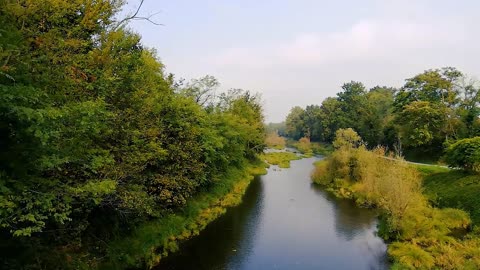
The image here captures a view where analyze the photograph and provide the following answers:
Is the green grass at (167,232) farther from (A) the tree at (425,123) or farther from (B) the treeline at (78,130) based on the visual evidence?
(A) the tree at (425,123)

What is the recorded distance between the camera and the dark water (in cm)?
2239

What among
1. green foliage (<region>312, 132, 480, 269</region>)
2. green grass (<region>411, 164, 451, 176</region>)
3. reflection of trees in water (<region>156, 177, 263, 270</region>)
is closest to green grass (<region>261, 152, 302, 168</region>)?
green grass (<region>411, 164, 451, 176</region>)

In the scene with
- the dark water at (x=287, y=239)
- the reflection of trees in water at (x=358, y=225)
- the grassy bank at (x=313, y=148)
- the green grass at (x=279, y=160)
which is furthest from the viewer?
the grassy bank at (x=313, y=148)

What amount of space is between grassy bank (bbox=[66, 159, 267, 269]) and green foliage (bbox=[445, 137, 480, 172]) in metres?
21.9

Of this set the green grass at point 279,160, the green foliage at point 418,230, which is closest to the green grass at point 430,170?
the green foliage at point 418,230

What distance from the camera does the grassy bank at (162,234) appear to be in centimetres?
1877

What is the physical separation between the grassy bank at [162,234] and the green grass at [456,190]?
1946 cm

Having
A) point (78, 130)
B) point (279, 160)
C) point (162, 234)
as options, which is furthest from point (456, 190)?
point (279, 160)

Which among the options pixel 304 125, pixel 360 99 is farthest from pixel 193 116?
pixel 304 125

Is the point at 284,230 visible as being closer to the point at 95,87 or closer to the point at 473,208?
the point at 473,208

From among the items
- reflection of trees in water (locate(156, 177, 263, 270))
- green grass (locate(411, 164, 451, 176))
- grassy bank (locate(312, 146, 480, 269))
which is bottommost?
reflection of trees in water (locate(156, 177, 263, 270))

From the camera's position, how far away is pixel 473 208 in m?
28.6

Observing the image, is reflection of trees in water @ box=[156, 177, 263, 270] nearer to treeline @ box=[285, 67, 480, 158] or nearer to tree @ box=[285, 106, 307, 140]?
treeline @ box=[285, 67, 480, 158]

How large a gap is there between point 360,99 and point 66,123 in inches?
3881
